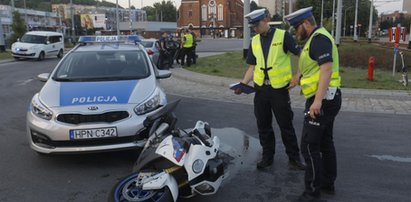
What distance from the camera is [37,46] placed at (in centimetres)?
2566

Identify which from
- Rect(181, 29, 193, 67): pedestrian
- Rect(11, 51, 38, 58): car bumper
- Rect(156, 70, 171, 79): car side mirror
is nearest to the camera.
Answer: Rect(156, 70, 171, 79): car side mirror

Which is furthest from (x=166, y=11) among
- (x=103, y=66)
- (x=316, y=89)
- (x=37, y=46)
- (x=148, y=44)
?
(x=316, y=89)

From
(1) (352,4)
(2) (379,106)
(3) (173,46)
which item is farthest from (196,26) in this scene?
(2) (379,106)

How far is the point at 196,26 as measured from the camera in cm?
11356

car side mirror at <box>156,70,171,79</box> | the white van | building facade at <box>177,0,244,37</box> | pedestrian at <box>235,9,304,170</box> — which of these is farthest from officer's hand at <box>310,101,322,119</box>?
building facade at <box>177,0,244,37</box>

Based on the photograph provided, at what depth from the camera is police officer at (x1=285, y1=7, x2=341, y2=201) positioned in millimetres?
3662

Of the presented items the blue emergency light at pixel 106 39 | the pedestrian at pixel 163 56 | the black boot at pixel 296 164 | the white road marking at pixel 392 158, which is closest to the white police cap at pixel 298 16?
the black boot at pixel 296 164

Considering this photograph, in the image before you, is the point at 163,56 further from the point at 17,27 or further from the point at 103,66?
the point at 17,27

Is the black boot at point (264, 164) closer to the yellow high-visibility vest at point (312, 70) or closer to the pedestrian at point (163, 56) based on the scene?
the yellow high-visibility vest at point (312, 70)

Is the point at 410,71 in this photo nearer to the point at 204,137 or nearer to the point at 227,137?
the point at 227,137

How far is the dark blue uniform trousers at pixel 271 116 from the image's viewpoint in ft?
15.2

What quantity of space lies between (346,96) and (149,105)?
6.55m

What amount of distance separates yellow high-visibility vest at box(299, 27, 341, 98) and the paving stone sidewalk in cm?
524

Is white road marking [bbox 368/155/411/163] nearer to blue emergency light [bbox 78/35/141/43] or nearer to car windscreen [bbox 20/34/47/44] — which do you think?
blue emergency light [bbox 78/35/141/43]
